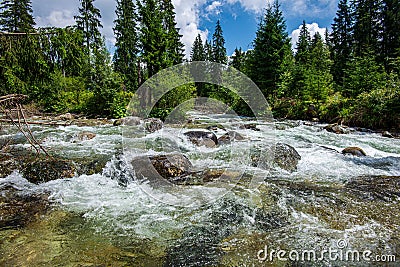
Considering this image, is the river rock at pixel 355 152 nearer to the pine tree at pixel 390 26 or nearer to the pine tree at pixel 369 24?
the pine tree at pixel 390 26

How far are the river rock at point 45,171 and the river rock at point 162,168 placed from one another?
Answer: 6.06 feet

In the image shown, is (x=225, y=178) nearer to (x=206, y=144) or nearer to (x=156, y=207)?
(x=156, y=207)

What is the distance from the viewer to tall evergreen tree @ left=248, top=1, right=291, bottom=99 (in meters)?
24.3

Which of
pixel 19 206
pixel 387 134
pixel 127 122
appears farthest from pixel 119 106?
pixel 387 134

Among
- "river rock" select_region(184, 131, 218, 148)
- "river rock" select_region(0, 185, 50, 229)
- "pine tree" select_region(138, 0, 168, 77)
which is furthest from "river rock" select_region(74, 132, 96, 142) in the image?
→ "pine tree" select_region(138, 0, 168, 77)

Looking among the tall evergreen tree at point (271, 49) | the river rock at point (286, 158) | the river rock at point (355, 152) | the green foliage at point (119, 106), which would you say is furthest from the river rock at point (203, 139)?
the tall evergreen tree at point (271, 49)

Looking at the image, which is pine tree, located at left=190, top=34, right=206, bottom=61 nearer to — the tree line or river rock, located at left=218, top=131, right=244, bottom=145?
the tree line

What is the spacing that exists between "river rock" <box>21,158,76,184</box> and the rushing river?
0.64ft

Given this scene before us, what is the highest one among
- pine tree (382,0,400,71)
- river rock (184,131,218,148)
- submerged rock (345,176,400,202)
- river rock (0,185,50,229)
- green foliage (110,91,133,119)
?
pine tree (382,0,400,71)

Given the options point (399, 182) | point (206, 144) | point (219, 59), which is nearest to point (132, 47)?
Result: point (219, 59)

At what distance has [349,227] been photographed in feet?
13.6

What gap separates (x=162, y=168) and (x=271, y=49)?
851 inches

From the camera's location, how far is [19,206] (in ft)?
16.4

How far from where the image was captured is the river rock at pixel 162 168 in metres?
7.00
